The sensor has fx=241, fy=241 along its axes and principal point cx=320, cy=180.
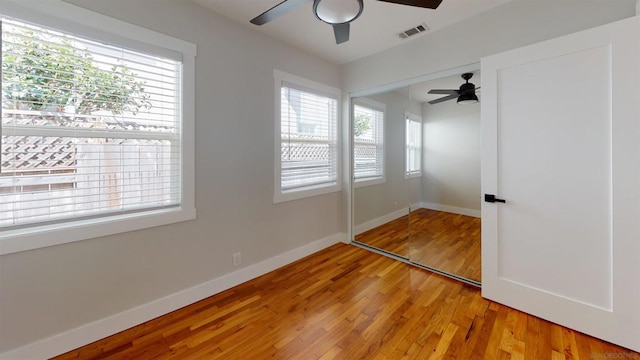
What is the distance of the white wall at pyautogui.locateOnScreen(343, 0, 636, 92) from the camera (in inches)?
70.8

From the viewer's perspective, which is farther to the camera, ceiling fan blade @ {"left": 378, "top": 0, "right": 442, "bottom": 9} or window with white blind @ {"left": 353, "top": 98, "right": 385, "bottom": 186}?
window with white blind @ {"left": 353, "top": 98, "right": 385, "bottom": 186}

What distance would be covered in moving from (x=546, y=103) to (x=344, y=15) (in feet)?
5.59

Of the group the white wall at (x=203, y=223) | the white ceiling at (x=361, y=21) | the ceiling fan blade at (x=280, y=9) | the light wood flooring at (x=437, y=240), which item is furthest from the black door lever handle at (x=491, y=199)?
the ceiling fan blade at (x=280, y=9)

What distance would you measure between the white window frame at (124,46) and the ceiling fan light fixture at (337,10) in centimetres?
127

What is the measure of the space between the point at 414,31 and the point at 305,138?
1.71m

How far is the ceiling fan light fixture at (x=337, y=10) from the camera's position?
142cm

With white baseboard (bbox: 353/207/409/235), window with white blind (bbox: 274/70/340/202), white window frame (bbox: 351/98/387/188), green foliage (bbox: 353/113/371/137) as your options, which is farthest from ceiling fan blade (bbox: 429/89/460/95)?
white baseboard (bbox: 353/207/409/235)

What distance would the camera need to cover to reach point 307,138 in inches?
126

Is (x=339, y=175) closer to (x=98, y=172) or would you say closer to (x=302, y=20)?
(x=302, y=20)

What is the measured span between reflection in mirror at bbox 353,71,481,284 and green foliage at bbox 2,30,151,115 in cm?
277

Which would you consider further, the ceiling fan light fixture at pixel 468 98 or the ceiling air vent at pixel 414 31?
the ceiling fan light fixture at pixel 468 98

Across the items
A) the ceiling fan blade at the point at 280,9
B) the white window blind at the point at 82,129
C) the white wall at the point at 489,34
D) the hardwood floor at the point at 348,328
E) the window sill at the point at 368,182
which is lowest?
the hardwood floor at the point at 348,328

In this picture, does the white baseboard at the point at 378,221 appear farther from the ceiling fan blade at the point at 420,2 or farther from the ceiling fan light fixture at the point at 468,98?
the ceiling fan blade at the point at 420,2

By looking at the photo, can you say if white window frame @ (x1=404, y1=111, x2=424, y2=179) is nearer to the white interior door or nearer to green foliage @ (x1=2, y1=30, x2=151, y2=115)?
the white interior door
